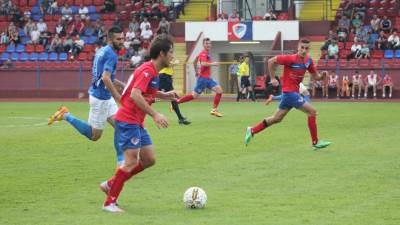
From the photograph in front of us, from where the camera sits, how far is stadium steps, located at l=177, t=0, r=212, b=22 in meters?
48.0

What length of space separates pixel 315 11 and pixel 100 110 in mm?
34762

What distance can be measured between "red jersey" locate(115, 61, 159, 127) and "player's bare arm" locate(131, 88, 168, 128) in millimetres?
77

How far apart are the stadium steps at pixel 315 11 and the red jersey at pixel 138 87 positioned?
36.8 metres

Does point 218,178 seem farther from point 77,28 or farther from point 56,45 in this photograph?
point 77,28

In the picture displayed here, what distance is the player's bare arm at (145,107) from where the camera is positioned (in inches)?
362

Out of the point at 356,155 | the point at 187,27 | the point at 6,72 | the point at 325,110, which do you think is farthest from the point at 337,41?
the point at 356,155

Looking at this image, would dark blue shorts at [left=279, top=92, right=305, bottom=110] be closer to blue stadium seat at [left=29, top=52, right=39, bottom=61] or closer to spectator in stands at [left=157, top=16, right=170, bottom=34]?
spectator in stands at [left=157, top=16, right=170, bottom=34]

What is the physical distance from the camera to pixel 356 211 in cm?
930

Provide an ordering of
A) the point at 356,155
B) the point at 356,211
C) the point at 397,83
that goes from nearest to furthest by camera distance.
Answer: the point at 356,211 < the point at 356,155 < the point at 397,83

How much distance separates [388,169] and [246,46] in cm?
3364

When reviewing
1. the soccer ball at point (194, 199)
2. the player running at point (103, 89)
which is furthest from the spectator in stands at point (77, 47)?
the soccer ball at point (194, 199)

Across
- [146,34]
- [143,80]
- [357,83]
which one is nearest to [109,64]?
[143,80]

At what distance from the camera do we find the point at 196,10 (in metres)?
48.7

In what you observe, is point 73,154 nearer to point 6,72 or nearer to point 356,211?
point 356,211
